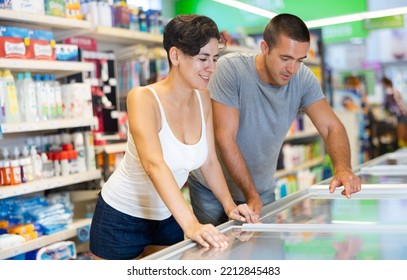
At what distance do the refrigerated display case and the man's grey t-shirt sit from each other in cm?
24

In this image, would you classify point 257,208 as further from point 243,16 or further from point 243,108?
point 243,16

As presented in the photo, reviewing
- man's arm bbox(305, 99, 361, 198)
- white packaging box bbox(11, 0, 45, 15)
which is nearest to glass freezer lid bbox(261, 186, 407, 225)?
man's arm bbox(305, 99, 361, 198)

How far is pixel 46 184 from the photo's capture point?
3145mm

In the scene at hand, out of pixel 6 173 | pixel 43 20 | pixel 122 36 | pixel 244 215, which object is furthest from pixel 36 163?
pixel 244 215

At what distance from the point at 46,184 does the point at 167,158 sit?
150cm

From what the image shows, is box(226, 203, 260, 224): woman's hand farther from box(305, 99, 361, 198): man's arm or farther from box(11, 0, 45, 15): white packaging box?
box(11, 0, 45, 15): white packaging box

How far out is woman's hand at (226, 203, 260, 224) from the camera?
1809mm

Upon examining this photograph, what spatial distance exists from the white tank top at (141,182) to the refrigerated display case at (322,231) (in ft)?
0.86

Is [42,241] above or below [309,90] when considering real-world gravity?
below

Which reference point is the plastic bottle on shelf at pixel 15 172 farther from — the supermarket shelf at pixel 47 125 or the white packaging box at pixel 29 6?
the white packaging box at pixel 29 6

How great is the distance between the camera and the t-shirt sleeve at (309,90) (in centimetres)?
250

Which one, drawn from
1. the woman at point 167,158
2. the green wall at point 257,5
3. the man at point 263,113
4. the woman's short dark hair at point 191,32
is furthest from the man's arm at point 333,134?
the green wall at point 257,5

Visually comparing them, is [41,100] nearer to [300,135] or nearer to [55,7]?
[55,7]
